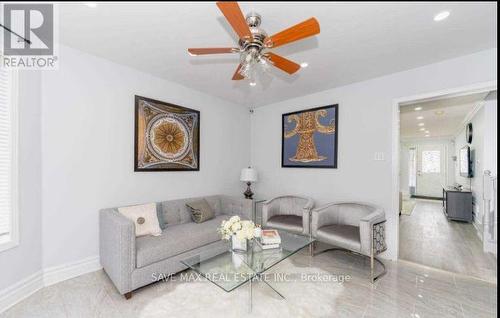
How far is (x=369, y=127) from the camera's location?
3.17m

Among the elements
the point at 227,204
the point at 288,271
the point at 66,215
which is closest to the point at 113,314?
the point at 66,215

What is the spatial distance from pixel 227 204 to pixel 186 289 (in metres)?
1.54

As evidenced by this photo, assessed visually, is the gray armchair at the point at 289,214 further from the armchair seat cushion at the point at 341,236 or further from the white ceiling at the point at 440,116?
the white ceiling at the point at 440,116

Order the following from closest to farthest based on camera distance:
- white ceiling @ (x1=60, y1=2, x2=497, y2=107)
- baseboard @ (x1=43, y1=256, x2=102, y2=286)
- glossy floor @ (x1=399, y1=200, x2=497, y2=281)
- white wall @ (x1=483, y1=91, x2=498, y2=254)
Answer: white ceiling @ (x1=60, y1=2, x2=497, y2=107)
baseboard @ (x1=43, y1=256, x2=102, y2=286)
glossy floor @ (x1=399, y1=200, x2=497, y2=281)
white wall @ (x1=483, y1=91, x2=498, y2=254)

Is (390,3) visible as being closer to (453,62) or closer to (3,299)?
(453,62)

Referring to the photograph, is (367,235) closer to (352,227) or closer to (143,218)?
(352,227)

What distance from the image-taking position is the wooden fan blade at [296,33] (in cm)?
131

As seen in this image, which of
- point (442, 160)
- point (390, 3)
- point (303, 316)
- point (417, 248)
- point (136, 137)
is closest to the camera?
point (390, 3)

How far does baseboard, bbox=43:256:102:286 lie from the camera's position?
224 cm

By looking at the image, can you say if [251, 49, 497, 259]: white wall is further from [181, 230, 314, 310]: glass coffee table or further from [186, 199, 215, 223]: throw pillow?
[186, 199, 215, 223]: throw pillow

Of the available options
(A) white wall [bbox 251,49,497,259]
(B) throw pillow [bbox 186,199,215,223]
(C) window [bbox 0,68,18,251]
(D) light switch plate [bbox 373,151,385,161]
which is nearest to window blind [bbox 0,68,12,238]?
(C) window [bbox 0,68,18,251]

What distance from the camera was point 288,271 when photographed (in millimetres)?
2570

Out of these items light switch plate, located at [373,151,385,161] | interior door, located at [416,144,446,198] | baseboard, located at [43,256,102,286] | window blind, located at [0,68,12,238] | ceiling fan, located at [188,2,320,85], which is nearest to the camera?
ceiling fan, located at [188,2,320,85]

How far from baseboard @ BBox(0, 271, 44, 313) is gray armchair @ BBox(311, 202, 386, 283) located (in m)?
2.96
